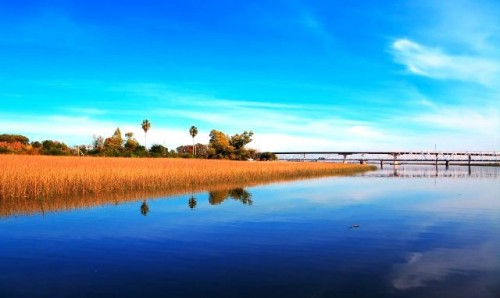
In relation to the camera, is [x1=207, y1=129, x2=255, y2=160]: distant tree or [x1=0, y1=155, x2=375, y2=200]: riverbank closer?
[x1=0, y1=155, x2=375, y2=200]: riverbank

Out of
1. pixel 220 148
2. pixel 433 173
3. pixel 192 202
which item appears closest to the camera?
pixel 192 202

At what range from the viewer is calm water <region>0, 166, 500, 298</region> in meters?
7.08

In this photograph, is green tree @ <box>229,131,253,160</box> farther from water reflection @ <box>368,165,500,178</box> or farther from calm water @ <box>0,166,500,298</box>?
calm water @ <box>0,166,500,298</box>

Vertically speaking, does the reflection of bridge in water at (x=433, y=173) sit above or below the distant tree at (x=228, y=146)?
below

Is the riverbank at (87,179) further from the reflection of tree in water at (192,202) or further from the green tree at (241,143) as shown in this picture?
the green tree at (241,143)

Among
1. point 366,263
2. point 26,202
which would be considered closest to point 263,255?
point 366,263

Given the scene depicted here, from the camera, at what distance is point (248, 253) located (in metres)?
9.50

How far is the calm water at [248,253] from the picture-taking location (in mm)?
7082

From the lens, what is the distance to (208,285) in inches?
282

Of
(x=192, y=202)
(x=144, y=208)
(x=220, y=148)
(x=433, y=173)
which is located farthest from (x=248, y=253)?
(x=220, y=148)

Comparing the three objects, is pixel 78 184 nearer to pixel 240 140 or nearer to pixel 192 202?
pixel 192 202

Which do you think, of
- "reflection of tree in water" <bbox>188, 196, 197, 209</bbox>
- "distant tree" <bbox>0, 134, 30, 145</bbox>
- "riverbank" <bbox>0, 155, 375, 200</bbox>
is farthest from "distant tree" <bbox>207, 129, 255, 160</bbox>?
"reflection of tree in water" <bbox>188, 196, 197, 209</bbox>

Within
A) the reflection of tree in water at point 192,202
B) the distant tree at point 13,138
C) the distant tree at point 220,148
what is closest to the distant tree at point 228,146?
the distant tree at point 220,148

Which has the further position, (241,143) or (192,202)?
(241,143)
